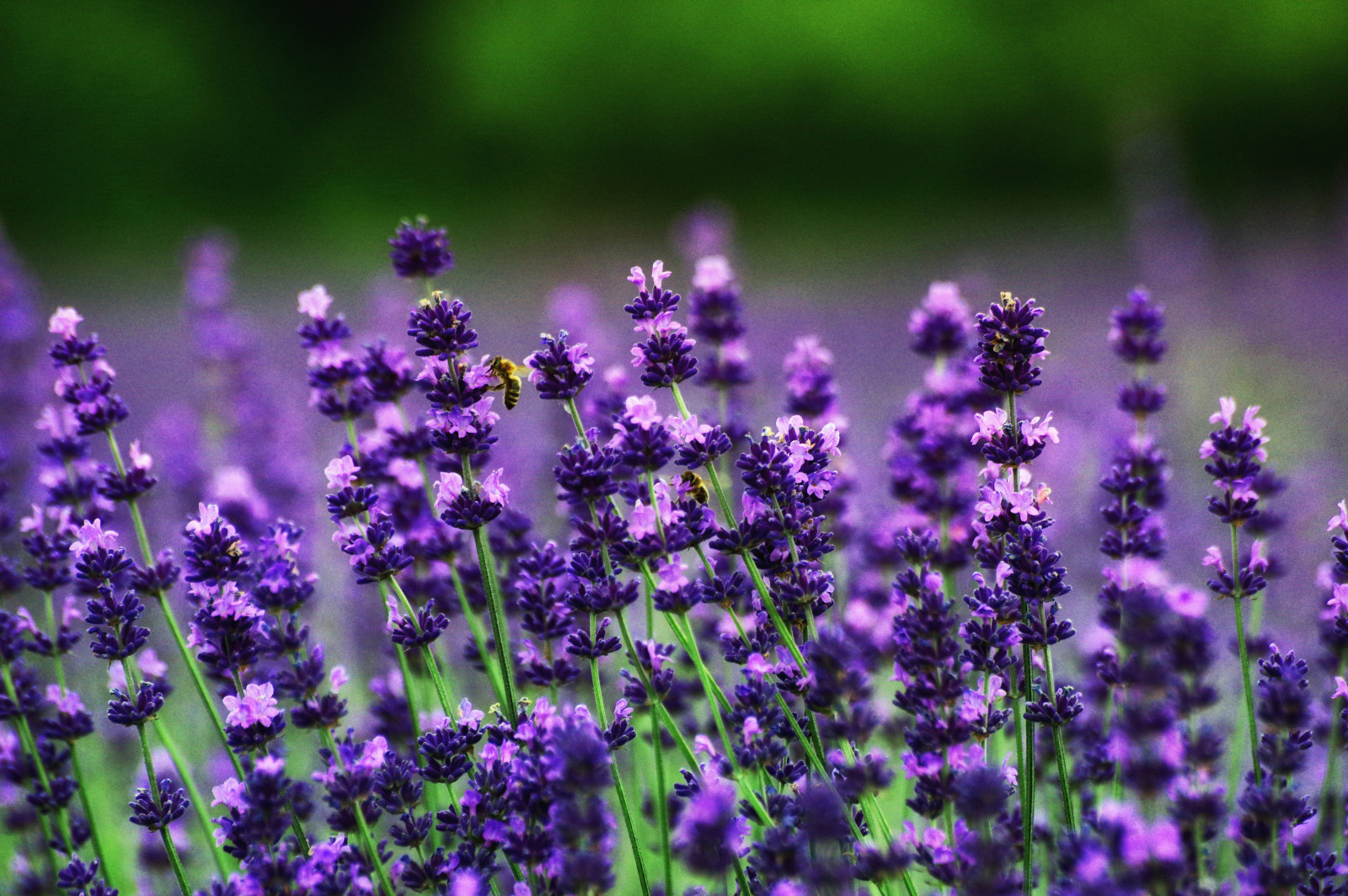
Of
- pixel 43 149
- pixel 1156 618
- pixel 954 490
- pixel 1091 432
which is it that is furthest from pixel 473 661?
pixel 43 149

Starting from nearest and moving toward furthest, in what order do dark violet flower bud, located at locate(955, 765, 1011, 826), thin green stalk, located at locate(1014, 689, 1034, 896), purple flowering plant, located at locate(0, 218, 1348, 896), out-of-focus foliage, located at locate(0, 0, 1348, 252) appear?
dark violet flower bud, located at locate(955, 765, 1011, 826) < purple flowering plant, located at locate(0, 218, 1348, 896) < thin green stalk, located at locate(1014, 689, 1034, 896) < out-of-focus foliage, located at locate(0, 0, 1348, 252)

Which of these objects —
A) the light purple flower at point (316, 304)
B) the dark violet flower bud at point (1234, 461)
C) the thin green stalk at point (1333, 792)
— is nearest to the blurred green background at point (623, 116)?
the thin green stalk at point (1333, 792)

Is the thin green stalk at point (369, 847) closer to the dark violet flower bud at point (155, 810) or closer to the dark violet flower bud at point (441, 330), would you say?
the dark violet flower bud at point (155, 810)

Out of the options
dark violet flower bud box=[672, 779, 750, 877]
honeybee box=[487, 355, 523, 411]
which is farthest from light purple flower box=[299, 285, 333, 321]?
dark violet flower bud box=[672, 779, 750, 877]

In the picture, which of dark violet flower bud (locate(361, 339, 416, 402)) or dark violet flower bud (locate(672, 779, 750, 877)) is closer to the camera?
dark violet flower bud (locate(672, 779, 750, 877))

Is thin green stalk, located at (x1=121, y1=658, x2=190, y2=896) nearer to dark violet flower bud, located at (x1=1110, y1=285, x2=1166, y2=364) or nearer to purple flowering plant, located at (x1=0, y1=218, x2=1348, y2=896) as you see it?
purple flowering plant, located at (x1=0, y1=218, x2=1348, y2=896)

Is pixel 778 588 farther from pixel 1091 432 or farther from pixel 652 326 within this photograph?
pixel 1091 432

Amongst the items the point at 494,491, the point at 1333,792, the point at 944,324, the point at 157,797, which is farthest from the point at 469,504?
the point at 1333,792

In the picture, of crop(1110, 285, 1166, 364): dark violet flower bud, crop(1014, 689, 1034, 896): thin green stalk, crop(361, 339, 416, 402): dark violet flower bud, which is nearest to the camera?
crop(1014, 689, 1034, 896): thin green stalk
